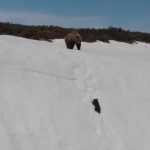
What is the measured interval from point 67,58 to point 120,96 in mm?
2076

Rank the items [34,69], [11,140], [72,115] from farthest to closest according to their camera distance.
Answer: [34,69], [72,115], [11,140]

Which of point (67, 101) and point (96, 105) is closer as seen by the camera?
point (67, 101)

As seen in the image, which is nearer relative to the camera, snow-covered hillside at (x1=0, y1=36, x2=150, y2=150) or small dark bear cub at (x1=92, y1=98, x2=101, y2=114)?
snow-covered hillside at (x1=0, y1=36, x2=150, y2=150)

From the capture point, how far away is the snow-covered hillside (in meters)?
10.6

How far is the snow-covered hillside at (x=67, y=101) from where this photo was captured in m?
10.6

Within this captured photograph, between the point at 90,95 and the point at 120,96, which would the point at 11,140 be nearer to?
the point at 90,95

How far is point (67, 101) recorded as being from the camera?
39.9 feet

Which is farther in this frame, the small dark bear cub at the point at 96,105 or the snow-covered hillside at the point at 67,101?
the small dark bear cub at the point at 96,105

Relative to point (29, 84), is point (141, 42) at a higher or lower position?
lower

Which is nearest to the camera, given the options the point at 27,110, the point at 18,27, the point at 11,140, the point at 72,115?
the point at 11,140

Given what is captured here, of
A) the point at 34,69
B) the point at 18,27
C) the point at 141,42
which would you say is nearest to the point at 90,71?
the point at 34,69

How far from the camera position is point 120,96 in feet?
45.6

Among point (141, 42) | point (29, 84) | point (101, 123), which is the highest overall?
point (29, 84)

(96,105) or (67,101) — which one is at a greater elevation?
(67,101)
